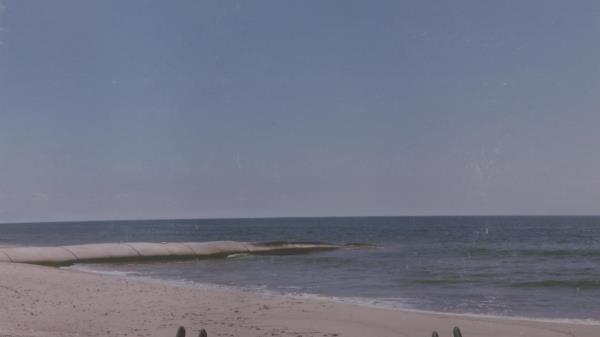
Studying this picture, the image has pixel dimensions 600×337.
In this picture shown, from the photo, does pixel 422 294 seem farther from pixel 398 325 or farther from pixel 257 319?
pixel 257 319

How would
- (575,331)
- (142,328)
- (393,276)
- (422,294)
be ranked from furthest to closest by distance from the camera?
(393,276) < (422,294) < (575,331) < (142,328)

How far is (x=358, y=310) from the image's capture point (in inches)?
615

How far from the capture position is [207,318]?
519 inches

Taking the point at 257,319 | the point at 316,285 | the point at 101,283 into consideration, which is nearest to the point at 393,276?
the point at 316,285

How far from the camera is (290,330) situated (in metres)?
11.9

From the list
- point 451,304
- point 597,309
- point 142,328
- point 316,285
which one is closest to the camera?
point 142,328

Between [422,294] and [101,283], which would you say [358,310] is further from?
[101,283]

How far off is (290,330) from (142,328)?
2884 millimetres

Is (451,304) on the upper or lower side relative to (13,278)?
lower

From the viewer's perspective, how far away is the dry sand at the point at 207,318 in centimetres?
1140

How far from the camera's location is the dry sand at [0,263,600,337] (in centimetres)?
1140

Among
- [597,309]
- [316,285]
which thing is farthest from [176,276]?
[597,309]

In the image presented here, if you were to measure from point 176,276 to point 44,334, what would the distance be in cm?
1984

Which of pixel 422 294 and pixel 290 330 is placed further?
pixel 422 294
